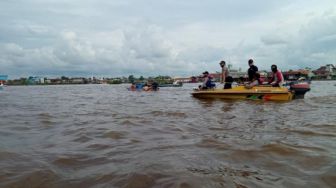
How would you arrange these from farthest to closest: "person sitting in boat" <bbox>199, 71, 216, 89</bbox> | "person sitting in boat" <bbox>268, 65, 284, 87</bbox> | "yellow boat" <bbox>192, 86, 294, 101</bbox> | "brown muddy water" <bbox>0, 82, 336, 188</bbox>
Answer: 1. "person sitting in boat" <bbox>199, 71, 216, 89</bbox>
2. "person sitting in boat" <bbox>268, 65, 284, 87</bbox>
3. "yellow boat" <bbox>192, 86, 294, 101</bbox>
4. "brown muddy water" <bbox>0, 82, 336, 188</bbox>

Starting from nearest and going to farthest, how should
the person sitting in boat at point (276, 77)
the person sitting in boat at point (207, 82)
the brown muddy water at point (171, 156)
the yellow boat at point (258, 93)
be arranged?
the brown muddy water at point (171, 156) < the yellow boat at point (258, 93) < the person sitting in boat at point (276, 77) < the person sitting in boat at point (207, 82)

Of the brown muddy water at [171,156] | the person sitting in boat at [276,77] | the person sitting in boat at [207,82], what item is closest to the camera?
the brown muddy water at [171,156]

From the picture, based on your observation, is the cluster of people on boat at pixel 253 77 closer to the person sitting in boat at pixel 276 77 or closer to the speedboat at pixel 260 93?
the person sitting in boat at pixel 276 77

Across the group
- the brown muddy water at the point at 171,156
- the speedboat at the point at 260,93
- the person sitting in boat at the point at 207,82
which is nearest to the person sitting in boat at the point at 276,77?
the speedboat at the point at 260,93

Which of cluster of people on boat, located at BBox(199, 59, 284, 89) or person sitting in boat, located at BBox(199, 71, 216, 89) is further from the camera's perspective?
person sitting in boat, located at BBox(199, 71, 216, 89)

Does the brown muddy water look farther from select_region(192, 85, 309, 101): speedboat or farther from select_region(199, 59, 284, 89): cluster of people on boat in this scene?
select_region(199, 59, 284, 89): cluster of people on boat

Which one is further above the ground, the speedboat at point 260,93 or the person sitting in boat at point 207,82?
the person sitting in boat at point 207,82

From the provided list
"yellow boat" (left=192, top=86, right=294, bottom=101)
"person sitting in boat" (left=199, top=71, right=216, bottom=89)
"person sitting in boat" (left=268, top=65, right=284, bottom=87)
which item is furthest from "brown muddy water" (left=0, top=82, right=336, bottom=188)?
"person sitting in boat" (left=199, top=71, right=216, bottom=89)

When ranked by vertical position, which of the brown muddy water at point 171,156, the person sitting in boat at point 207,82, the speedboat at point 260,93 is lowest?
the brown muddy water at point 171,156

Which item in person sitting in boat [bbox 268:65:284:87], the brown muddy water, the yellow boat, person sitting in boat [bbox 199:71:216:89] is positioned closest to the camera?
the brown muddy water

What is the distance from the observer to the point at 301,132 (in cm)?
596

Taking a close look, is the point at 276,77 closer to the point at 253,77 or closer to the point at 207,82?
the point at 253,77

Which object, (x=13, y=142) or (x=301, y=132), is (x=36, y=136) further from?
(x=301, y=132)

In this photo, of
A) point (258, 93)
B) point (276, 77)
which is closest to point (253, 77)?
point (258, 93)
